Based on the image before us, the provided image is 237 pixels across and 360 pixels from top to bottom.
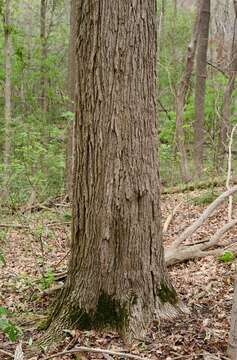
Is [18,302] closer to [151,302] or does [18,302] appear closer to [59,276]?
[59,276]

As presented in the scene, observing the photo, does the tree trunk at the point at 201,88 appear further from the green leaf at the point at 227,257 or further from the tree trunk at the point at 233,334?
the tree trunk at the point at 233,334

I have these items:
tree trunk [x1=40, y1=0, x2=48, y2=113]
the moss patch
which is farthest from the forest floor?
tree trunk [x1=40, y1=0, x2=48, y2=113]

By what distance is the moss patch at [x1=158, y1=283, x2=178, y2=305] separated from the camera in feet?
12.5

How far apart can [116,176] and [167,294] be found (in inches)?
44.2

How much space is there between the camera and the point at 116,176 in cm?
356

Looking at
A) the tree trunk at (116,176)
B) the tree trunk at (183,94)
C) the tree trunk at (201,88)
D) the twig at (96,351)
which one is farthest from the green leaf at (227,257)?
the tree trunk at (201,88)

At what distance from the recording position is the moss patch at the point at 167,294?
12.5ft

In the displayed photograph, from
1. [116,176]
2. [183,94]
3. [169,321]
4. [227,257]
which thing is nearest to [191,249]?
[227,257]

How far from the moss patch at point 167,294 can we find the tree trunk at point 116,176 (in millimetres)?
19

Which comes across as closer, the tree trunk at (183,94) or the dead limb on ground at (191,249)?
the dead limb on ground at (191,249)

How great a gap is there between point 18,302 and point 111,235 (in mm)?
1760

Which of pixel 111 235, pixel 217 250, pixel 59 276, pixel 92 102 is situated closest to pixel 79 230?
pixel 111 235

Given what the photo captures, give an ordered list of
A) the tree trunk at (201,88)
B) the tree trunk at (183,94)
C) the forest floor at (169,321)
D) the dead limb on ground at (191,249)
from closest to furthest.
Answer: the forest floor at (169,321) → the dead limb on ground at (191,249) → the tree trunk at (183,94) → the tree trunk at (201,88)

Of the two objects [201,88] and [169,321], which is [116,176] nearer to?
[169,321]
